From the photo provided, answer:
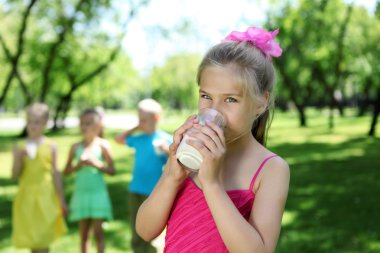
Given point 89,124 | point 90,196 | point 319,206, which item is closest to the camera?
point 90,196

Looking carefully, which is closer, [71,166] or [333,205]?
[71,166]

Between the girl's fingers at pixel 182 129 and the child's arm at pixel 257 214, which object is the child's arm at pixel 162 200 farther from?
the child's arm at pixel 257 214

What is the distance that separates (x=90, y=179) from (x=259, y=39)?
4.39 m

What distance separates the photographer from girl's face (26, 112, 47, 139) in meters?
5.36

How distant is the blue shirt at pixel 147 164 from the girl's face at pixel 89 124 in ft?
2.16

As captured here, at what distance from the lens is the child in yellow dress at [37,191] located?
5.29 m

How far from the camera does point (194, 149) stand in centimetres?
162

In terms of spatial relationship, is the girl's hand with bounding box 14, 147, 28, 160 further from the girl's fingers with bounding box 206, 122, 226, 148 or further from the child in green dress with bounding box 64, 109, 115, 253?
the girl's fingers with bounding box 206, 122, 226, 148

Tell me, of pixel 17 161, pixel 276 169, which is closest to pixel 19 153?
pixel 17 161

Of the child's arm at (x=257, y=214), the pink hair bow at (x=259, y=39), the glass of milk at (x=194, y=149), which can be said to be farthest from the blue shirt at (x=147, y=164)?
the glass of milk at (x=194, y=149)

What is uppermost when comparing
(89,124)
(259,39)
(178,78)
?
(259,39)

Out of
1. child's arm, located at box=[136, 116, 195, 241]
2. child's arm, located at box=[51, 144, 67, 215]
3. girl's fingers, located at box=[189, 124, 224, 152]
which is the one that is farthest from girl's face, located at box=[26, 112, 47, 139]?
girl's fingers, located at box=[189, 124, 224, 152]

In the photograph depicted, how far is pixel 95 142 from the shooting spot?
6.09 meters

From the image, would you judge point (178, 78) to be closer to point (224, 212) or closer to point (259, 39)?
point (259, 39)
